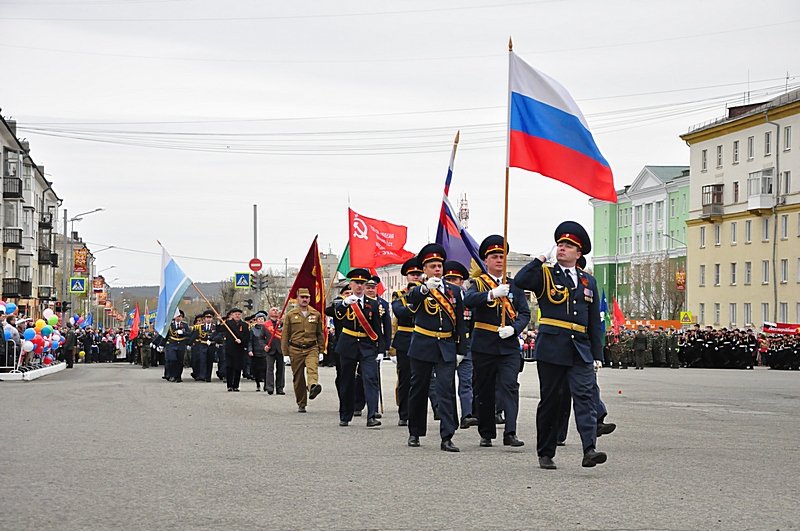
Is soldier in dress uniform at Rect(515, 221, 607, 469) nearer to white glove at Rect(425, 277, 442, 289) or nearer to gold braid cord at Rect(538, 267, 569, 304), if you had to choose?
gold braid cord at Rect(538, 267, 569, 304)

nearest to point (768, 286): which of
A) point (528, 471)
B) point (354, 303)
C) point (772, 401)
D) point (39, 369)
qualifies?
point (39, 369)

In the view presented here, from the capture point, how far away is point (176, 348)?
31.6 meters

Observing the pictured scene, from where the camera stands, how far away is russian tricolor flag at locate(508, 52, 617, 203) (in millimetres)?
12453

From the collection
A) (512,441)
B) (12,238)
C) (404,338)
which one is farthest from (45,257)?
(512,441)

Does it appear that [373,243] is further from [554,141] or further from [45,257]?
[45,257]

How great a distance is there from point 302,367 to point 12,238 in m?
68.3

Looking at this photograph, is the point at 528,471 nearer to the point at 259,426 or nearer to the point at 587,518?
the point at 587,518

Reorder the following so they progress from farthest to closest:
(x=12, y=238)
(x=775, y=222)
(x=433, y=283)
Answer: (x=12, y=238) → (x=775, y=222) → (x=433, y=283)

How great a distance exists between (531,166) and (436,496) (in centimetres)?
476

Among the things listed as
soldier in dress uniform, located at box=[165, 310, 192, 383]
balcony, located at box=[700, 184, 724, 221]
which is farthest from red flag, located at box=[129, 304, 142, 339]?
balcony, located at box=[700, 184, 724, 221]

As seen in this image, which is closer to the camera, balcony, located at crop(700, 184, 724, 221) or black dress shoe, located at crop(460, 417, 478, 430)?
black dress shoe, located at crop(460, 417, 478, 430)

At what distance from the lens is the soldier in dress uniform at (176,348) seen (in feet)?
102

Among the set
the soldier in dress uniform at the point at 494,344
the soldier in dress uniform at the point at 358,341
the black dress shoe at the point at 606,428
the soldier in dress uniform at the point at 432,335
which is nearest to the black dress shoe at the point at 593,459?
the black dress shoe at the point at 606,428

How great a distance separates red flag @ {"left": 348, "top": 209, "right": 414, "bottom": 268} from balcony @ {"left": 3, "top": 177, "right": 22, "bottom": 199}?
61.8 meters
